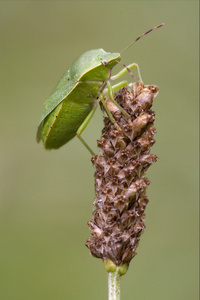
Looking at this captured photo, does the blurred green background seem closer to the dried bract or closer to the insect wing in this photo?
the insect wing

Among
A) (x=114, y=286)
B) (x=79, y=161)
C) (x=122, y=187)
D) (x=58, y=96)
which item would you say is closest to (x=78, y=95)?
(x=58, y=96)

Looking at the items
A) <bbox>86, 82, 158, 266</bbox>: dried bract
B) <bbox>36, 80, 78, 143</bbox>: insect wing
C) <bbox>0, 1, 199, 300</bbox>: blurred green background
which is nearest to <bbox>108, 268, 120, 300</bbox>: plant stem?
<bbox>86, 82, 158, 266</bbox>: dried bract

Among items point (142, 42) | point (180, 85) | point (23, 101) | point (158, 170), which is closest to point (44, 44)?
point (23, 101)

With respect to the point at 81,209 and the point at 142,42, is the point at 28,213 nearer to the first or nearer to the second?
the point at 81,209

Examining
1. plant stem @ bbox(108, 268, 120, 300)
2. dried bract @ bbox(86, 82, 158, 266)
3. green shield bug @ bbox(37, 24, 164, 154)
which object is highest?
green shield bug @ bbox(37, 24, 164, 154)

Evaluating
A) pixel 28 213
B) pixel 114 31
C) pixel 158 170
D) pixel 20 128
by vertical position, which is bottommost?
pixel 158 170

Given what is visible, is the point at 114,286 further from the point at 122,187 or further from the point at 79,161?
the point at 79,161

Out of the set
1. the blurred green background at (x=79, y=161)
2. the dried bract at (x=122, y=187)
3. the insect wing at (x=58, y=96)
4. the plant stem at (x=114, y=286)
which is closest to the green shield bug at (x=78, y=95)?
the insect wing at (x=58, y=96)
